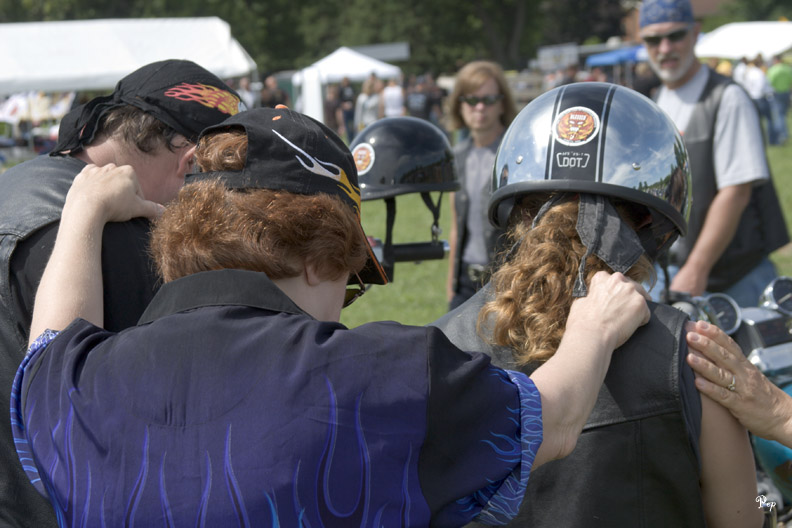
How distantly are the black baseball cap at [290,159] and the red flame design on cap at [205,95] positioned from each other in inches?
24.5

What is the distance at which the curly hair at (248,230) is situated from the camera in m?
1.51

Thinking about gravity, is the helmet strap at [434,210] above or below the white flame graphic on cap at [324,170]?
below

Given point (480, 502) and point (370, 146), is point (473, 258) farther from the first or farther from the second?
point (480, 502)

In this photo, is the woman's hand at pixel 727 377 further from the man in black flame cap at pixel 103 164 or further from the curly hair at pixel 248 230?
the man in black flame cap at pixel 103 164

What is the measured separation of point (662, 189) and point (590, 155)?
0.23m

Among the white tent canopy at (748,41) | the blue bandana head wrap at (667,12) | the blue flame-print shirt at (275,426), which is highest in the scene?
the blue bandana head wrap at (667,12)

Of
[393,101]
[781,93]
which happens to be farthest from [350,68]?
[781,93]

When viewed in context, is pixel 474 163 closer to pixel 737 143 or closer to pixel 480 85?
pixel 480 85

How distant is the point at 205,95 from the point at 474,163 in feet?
10.7

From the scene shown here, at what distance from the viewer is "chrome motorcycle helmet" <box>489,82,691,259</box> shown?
2057 millimetres

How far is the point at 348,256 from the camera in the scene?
1.63 meters

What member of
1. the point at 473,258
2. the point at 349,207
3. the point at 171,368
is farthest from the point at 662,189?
the point at 473,258

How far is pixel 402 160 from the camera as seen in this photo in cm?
306

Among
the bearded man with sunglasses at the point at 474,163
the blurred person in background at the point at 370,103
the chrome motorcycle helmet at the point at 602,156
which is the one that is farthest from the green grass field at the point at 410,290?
the blurred person in background at the point at 370,103
